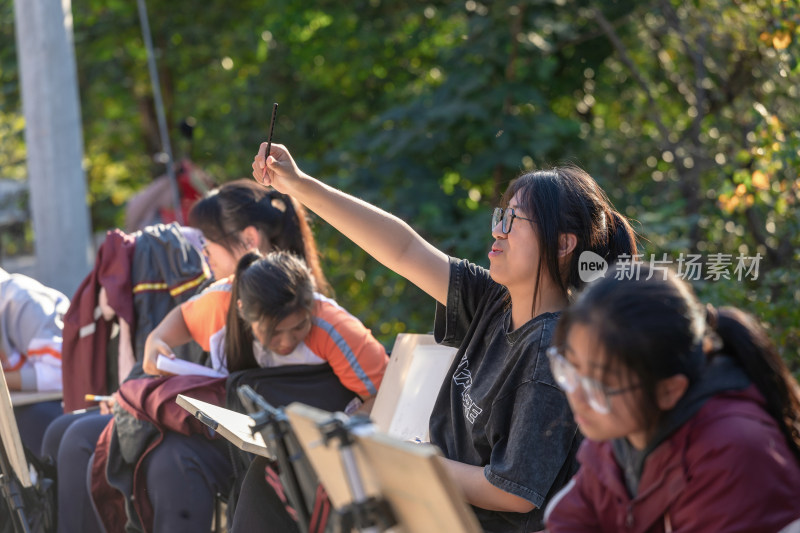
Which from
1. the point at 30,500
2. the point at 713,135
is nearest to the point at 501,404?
the point at 30,500

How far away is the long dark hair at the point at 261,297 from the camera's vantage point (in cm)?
294

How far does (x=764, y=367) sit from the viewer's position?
64.7 inches

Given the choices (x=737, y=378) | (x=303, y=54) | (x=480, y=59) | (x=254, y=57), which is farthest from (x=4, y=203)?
(x=737, y=378)

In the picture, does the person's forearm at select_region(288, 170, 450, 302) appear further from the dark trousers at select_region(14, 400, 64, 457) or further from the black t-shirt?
the dark trousers at select_region(14, 400, 64, 457)

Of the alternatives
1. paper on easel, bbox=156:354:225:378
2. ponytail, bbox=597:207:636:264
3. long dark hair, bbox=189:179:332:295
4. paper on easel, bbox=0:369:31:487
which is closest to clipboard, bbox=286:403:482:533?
ponytail, bbox=597:207:636:264

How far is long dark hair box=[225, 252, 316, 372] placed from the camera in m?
2.94

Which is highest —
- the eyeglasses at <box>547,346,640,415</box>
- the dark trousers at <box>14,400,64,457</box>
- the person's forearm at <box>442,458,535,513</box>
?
the eyeglasses at <box>547,346,640,415</box>

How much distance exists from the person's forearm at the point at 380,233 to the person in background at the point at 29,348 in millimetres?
1983

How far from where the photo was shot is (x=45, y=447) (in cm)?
369

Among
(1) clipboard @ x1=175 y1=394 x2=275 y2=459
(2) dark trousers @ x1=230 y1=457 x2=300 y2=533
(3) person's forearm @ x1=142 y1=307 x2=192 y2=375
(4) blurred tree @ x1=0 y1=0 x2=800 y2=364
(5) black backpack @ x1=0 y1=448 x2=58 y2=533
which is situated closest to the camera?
(1) clipboard @ x1=175 y1=394 x2=275 y2=459

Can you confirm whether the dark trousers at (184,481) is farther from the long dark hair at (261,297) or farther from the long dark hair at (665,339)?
the long dark hair at (665,339)

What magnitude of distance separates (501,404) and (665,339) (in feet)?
2.17

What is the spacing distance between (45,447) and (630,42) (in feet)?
14.4

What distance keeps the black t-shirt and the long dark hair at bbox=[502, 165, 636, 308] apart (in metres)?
0.14
